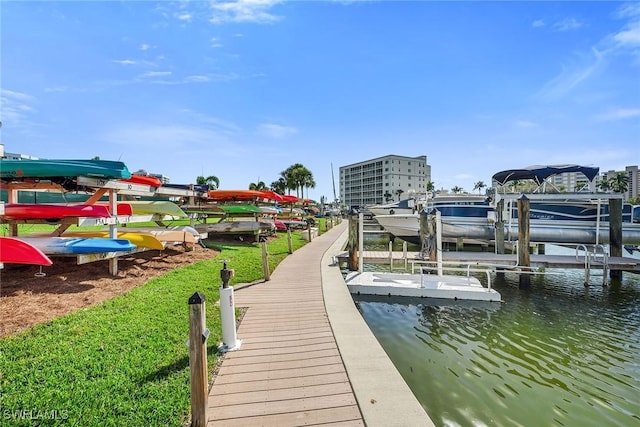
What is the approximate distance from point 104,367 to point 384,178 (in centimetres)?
9898

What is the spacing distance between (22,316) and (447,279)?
11150 millimetres

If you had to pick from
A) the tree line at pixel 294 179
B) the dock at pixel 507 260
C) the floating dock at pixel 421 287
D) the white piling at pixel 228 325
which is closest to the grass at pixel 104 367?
the white piling at pixel 228 325

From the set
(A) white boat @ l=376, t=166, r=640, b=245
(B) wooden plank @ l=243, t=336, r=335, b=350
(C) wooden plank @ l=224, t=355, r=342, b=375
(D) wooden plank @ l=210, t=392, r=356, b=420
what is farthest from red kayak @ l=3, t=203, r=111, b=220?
(A) white boat @ l=376, t=166, r=640, b=245

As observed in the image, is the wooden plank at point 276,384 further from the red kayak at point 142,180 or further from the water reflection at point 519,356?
the red kayak at point 142,180

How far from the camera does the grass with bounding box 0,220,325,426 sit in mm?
3273

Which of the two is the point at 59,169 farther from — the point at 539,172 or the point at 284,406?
the point at 539,172

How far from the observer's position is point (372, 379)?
406 cm

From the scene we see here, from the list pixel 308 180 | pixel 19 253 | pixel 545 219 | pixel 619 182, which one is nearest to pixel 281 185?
pixel 308 180

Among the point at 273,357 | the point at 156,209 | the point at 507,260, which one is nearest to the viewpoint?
the point at 273,357

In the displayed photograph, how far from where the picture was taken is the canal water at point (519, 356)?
4742 millimetres

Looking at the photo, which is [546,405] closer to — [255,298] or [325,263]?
[255,298]

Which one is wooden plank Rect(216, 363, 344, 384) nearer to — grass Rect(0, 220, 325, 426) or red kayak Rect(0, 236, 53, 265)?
grass Rect(0, 220, 325, 426)

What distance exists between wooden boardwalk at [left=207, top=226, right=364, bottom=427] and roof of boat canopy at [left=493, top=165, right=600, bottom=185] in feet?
57.1

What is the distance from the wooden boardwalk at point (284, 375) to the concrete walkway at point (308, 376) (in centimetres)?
1
